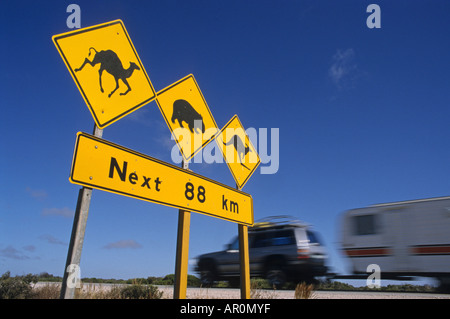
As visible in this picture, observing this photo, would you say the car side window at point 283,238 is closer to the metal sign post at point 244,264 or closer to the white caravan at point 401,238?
the white caravan at point 401,238

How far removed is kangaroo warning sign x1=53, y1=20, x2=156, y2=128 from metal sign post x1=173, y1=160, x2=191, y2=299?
1292 millimetres

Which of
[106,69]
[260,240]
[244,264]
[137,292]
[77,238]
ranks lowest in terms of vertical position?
[137,292]

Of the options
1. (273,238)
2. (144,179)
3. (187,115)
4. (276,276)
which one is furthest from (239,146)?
(276,276)

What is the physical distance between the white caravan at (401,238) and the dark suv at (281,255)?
1685 millimetres

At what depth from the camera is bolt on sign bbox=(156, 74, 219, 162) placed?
3652 millimetres

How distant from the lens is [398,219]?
10.6 metres

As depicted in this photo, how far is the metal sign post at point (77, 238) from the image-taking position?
2227mm

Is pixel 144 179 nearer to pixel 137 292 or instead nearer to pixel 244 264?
pixel 244 264

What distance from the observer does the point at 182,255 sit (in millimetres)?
3336

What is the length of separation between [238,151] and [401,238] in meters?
8.33

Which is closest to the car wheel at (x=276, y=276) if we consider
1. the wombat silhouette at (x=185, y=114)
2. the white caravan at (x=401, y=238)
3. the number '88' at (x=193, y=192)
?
the white caravan at (x=401, y=238)

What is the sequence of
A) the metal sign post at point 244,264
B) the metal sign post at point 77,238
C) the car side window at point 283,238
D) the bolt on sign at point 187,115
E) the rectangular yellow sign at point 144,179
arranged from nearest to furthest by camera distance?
the metal sign post at point 77,238, the rectangular yellow sign at point 144,179, the bolt on sign at point 187,115, the metal sign post at point 244,264, the car side window at point 283,238

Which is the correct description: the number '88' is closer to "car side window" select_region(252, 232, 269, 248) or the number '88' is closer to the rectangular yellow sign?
the rectangular yellow sign
